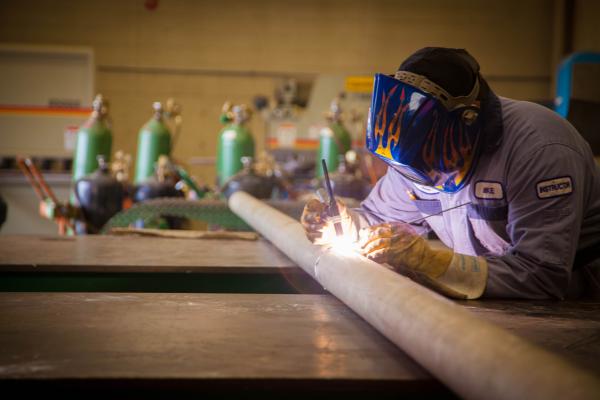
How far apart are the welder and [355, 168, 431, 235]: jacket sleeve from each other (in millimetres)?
344

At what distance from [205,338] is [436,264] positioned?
1.96 ft

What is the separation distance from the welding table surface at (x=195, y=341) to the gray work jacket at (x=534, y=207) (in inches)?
16.9

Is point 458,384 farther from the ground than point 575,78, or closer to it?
closer to it

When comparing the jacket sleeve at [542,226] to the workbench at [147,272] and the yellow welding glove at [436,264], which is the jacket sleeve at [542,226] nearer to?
the yellow welding glove at [436,264]

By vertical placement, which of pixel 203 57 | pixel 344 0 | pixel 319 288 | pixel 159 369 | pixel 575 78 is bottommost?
pixel 319 288

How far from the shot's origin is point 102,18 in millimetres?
8398

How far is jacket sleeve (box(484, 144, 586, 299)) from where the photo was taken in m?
1.45

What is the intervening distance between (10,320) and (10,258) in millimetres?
798

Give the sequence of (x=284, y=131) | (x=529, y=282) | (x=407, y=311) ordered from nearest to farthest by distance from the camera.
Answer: (x=407, y=311)
(x=529, y=282)
(x=284, y=131)

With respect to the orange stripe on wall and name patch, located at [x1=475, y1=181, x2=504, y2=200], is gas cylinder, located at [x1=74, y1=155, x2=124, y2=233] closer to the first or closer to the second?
name patch, located at [x1=475, y1=181, x2=504, y2=200]

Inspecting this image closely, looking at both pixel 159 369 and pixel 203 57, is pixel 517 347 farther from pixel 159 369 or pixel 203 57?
pixel 203 57

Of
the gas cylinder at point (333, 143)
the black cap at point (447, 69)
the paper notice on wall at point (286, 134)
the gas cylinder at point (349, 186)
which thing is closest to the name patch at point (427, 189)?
the black cap at point (447, 69)

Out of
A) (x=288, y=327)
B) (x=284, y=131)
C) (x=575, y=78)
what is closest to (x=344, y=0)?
(x=284, y=131)

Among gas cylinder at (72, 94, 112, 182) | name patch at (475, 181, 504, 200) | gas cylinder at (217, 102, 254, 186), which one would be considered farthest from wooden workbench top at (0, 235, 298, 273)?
gas cylinder at (72, 94, 112, 182)
